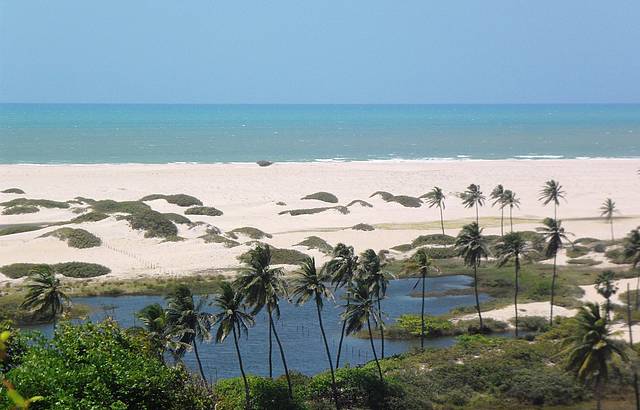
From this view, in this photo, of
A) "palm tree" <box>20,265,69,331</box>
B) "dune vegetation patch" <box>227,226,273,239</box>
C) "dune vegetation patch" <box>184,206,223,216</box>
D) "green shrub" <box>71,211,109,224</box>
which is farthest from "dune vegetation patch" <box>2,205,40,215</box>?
"palm tree" <box>20,265,69,331</box>

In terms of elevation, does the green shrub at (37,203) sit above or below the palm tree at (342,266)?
above

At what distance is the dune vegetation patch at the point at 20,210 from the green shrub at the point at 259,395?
2770 inches

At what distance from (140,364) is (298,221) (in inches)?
2849

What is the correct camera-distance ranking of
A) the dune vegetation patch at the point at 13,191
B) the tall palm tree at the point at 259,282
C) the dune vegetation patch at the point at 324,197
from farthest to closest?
the dune vegetation patch at the point at 13,191
the dune vegetation patch at the point at 324,197
the tall palm tree at the point at 259,282

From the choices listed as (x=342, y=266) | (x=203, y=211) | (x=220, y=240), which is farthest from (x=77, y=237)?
(x=342, y=266)

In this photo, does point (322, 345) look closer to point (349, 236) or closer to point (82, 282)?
point (82, 282)

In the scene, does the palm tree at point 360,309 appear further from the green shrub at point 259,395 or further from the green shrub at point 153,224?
the green shrub at point 153,224

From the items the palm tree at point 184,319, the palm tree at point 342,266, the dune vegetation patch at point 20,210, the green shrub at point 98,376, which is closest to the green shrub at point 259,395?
the palm tree at point 184,319

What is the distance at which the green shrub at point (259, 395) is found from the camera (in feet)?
134

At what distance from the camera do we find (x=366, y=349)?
53750mm

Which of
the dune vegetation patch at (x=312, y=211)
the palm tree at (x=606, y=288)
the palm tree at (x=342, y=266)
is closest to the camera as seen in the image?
the palm tree at (x=342, y=266)

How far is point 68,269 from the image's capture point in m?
75.4

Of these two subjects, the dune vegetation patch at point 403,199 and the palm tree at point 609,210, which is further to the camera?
the dune vegetation patch at point 403,199

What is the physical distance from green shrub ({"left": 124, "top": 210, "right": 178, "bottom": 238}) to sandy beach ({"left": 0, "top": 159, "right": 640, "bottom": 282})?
3.30 feet
